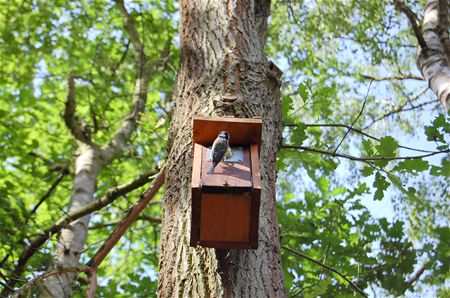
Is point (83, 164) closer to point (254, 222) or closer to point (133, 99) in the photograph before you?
point (133, 99)

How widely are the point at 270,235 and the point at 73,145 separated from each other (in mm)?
5848

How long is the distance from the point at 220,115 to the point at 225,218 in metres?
0.59

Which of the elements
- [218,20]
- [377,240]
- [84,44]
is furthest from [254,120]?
[84,44]

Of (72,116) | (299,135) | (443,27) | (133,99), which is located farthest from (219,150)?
(133,99)


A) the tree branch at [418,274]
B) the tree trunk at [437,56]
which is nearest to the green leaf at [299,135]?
the tree trunk at [437,56]

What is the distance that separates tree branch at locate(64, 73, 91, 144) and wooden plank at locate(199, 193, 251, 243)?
4700 millimetres

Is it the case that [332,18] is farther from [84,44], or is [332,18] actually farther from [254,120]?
[254,120]

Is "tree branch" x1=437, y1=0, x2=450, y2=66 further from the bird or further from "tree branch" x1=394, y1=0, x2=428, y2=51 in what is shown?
the bird

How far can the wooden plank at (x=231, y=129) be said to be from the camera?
2.46 m

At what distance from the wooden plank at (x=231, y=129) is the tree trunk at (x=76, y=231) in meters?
1.94

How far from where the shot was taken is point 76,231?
5.37 metres

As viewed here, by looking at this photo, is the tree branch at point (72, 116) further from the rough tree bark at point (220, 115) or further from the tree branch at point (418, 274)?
the tree branch at point (418, 274)

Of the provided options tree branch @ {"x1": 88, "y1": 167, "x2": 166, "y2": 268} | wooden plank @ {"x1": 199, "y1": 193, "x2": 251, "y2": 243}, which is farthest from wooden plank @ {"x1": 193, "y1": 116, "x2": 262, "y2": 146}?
tree branch @ {"x1": 88, "y1": 167, "x2": 166, "y2": 268}

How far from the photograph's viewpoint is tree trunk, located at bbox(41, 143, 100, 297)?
478 centimetres
